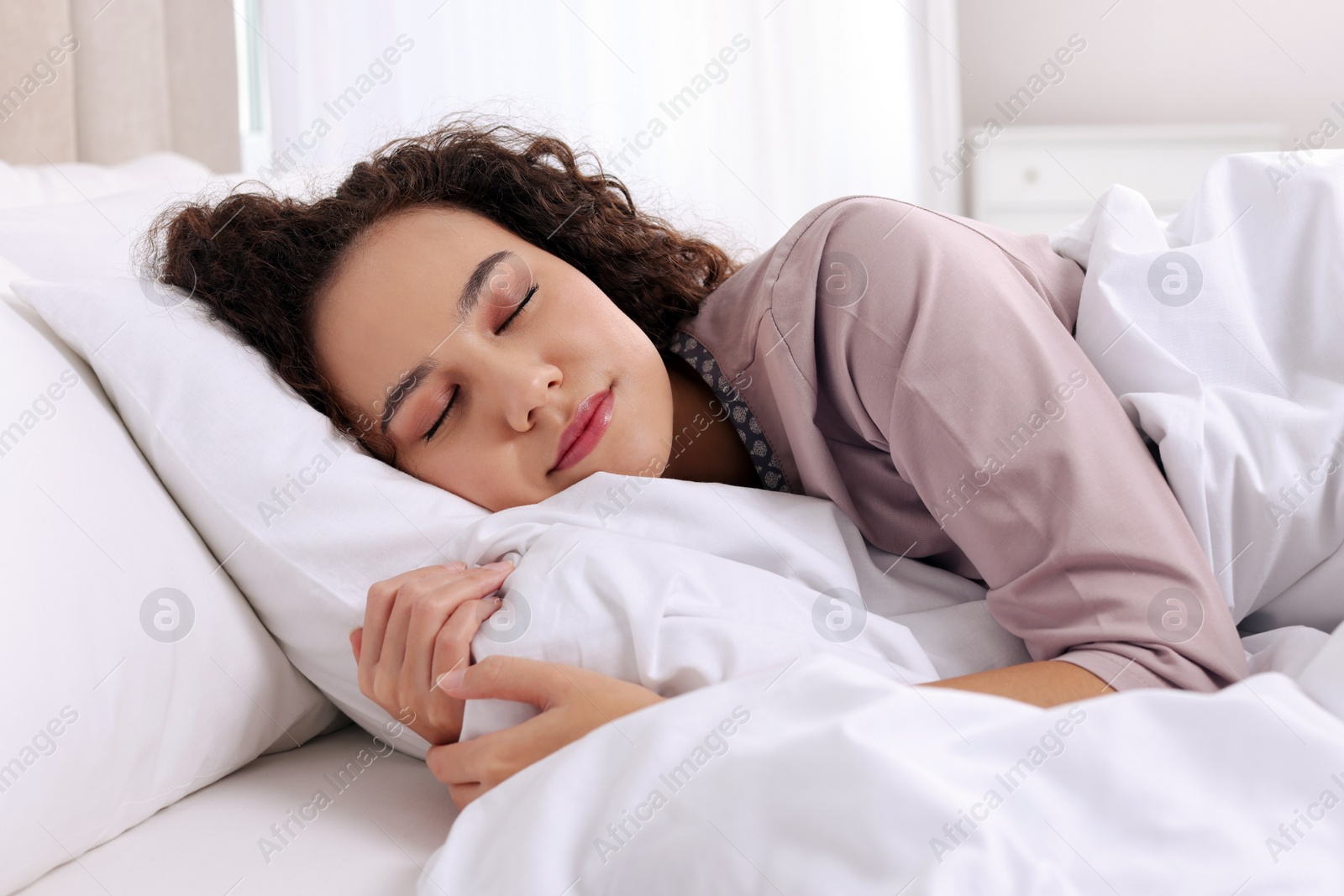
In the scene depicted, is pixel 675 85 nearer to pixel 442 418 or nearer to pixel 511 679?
pixel 442 418

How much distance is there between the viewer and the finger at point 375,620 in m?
0.71

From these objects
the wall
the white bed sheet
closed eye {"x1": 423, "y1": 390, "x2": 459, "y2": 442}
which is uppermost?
the wall

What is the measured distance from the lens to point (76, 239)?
1.04 meters

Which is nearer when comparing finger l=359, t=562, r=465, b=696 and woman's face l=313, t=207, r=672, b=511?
finger l=359, t=562, r=465, b=696

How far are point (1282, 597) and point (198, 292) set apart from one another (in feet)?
3.38

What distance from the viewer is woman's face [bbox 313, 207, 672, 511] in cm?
87

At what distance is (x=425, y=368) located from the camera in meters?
0.88

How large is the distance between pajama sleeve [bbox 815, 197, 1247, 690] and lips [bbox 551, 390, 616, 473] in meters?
0.21

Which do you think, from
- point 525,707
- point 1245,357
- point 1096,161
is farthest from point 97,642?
point 1096,161

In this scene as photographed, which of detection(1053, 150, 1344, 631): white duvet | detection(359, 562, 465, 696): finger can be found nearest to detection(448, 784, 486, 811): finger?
detection(359, 562, 465, 696): finger

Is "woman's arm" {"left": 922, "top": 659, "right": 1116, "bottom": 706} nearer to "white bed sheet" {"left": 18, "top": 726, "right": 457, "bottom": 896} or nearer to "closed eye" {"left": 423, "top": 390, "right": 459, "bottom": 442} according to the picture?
"white bed sheet" {"left": 18, "top": 726, "right": 457, "bottom": 896}

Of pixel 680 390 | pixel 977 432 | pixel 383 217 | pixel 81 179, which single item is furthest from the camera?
pixel 81 179

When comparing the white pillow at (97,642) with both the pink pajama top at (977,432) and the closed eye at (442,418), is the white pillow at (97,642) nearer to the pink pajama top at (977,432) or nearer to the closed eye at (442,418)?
the closed eye at (442,418)

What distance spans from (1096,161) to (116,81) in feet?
7.21
